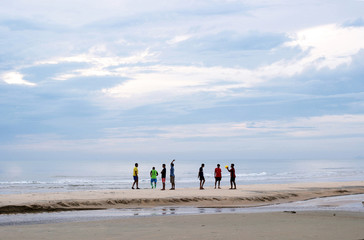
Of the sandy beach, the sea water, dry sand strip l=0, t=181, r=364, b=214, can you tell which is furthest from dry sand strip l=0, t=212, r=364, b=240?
the sea water

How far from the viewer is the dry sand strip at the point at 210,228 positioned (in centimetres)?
1141

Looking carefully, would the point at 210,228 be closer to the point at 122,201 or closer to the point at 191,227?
the point at 191,227

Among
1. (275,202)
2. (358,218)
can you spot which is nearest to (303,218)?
(358,218)

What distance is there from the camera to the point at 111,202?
20.9 meters

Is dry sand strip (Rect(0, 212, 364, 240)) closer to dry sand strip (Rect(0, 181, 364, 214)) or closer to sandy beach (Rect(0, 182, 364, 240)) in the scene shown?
sandy beach (Rect(0, 182, 364, 240))

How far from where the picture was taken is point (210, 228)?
42.2 feet

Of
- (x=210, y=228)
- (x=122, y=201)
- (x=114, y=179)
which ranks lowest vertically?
(x=210, y=228)

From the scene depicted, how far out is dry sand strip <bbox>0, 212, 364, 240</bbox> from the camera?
11.4 metres

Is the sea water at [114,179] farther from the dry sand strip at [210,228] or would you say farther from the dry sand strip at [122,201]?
the dry sand strip at [210,228]

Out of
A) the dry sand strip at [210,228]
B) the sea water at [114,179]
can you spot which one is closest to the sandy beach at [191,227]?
the dry sand strip at [210,228]

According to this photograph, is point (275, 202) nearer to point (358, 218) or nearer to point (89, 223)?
point (358, 218)

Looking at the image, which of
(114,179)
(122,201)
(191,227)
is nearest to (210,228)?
(191,227)

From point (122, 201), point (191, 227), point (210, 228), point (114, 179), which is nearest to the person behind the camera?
point (210, 228)

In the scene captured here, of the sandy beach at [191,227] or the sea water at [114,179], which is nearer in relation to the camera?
the sandy beach at [191,227]
